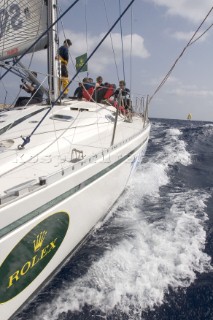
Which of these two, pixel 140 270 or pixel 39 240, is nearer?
pixel 39 240

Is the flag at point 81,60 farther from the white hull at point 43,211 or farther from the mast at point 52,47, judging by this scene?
the white hull at point 43,211

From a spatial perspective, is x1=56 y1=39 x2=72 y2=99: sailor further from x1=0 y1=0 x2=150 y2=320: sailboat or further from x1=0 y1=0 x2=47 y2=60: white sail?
x1=0 y1=0 x2=47 y2=60: white sail

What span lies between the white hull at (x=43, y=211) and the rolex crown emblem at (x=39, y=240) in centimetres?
1

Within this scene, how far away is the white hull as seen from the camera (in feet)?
Answer: 8.13

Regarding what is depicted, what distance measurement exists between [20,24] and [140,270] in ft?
16.6

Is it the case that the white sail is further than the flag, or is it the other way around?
the flag

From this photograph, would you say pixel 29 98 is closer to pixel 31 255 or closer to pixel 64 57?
pixel 64 57

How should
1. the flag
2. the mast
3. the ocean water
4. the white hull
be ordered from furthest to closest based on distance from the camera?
Result: the flag, the mast, the ocean water, the white hull

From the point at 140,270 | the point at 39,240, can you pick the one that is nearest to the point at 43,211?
the point at 39,240

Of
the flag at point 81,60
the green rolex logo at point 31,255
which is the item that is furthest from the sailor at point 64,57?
the green rolex logo at point 31,255

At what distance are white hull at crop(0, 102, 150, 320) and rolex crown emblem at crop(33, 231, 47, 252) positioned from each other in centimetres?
1

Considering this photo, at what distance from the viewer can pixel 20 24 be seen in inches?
230

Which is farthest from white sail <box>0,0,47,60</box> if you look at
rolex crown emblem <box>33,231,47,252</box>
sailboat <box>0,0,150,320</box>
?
rolex crown emblem <box>33,231,47,252</box>

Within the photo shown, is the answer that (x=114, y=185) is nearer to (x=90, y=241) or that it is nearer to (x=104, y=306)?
(x=90, y=241)
